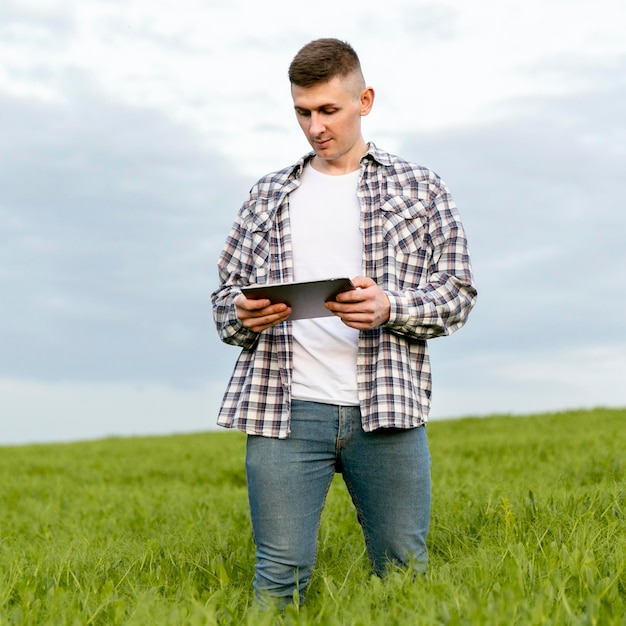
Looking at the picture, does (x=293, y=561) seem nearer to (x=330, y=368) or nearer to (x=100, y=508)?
(x=330, y=368)

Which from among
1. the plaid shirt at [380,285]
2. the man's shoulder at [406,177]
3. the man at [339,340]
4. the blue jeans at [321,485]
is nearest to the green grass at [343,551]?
the blue jeans at [321,485]

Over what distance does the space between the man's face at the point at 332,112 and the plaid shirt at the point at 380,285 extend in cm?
26

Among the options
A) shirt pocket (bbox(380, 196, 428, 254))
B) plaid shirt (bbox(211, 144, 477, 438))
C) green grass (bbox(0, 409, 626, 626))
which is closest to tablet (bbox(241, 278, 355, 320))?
plaid shirt (bbox(211, 144, 477, 438))

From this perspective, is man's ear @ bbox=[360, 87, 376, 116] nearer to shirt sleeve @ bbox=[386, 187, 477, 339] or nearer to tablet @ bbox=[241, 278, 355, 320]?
shirt sleeve @ bbox=[386, 187, 477, 339]

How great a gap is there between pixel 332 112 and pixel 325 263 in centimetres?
72

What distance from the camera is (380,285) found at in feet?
13.4

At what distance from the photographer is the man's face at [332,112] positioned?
3.92m

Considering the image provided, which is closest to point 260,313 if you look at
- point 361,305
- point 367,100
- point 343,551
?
point 361,305

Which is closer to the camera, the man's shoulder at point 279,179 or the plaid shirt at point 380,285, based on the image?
the plaid shirt at point 380,285

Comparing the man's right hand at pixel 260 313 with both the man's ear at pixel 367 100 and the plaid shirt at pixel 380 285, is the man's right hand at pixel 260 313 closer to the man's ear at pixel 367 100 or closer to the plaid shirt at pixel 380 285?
the plaid shirt at pixel 380 285

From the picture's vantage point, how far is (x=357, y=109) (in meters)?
4.08

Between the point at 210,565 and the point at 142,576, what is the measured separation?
1.38 ft

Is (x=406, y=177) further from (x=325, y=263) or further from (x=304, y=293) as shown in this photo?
(x=304, y=293)

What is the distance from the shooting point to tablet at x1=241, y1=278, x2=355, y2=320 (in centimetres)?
344
